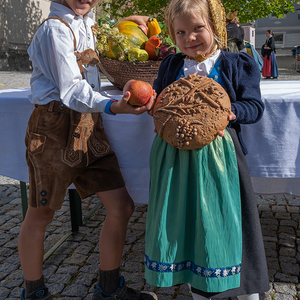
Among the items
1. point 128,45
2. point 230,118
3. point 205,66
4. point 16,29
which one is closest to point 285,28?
point 16,29

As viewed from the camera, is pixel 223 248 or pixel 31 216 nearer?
pixel 223 248

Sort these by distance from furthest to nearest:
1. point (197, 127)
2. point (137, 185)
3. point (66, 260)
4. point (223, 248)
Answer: point (66, 260) → point (137, 185) → point (223, 248) → point (197, 127)

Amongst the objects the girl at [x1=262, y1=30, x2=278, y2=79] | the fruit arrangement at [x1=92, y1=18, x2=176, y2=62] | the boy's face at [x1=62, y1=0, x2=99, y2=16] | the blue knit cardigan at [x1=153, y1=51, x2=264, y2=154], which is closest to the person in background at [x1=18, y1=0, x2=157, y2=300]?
the boy's face at [x1=62, y1=0, x2=99, y2=16]

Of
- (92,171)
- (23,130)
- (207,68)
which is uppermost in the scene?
(207,68)

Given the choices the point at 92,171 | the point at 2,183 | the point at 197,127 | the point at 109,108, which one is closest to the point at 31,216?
the point at 92,171

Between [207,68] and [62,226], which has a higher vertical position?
[207,68]

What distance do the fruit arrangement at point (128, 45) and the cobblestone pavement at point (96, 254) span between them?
141cm

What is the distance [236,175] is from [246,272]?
18.0 inches

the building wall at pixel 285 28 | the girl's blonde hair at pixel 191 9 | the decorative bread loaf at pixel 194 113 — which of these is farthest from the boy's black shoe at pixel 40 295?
the building wall at pixel 285 28

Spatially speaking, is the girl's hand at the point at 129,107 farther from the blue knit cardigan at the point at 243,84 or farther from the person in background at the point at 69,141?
the blue knit cardigan at the point at 243,84

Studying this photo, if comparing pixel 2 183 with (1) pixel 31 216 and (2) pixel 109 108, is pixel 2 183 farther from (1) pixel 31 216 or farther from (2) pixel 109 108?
(2) pixel 109 108

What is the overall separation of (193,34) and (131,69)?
596mm

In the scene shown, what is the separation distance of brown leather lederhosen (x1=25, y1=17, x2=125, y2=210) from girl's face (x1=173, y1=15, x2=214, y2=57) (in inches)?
19.6

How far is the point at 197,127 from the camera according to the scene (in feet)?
4.57
